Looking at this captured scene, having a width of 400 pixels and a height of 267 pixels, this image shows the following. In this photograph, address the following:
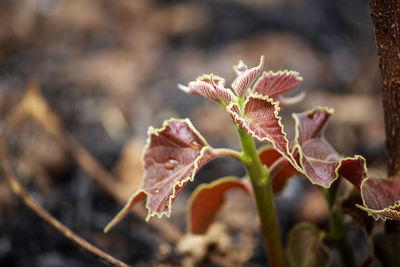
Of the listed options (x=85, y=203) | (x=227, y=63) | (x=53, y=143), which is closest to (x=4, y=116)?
(x=53, y=143)

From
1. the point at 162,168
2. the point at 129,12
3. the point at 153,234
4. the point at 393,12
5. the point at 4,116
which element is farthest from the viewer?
the point at 129,12

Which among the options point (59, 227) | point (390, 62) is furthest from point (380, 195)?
point (59, 227)

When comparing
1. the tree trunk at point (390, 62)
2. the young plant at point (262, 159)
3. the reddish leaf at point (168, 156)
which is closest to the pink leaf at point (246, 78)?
the young plant at point (262, 159)

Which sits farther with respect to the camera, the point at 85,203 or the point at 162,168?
the point at 85,203

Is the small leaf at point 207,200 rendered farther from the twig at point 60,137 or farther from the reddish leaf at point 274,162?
the twig at point 60,137

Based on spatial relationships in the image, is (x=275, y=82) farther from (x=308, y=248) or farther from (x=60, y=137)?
(x=60, y=137)

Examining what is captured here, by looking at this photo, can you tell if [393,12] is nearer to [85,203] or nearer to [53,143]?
[85,203]

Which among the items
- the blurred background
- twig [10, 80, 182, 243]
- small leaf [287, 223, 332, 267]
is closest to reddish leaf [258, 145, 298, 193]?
small leaf [287, 223, 332, 267]
